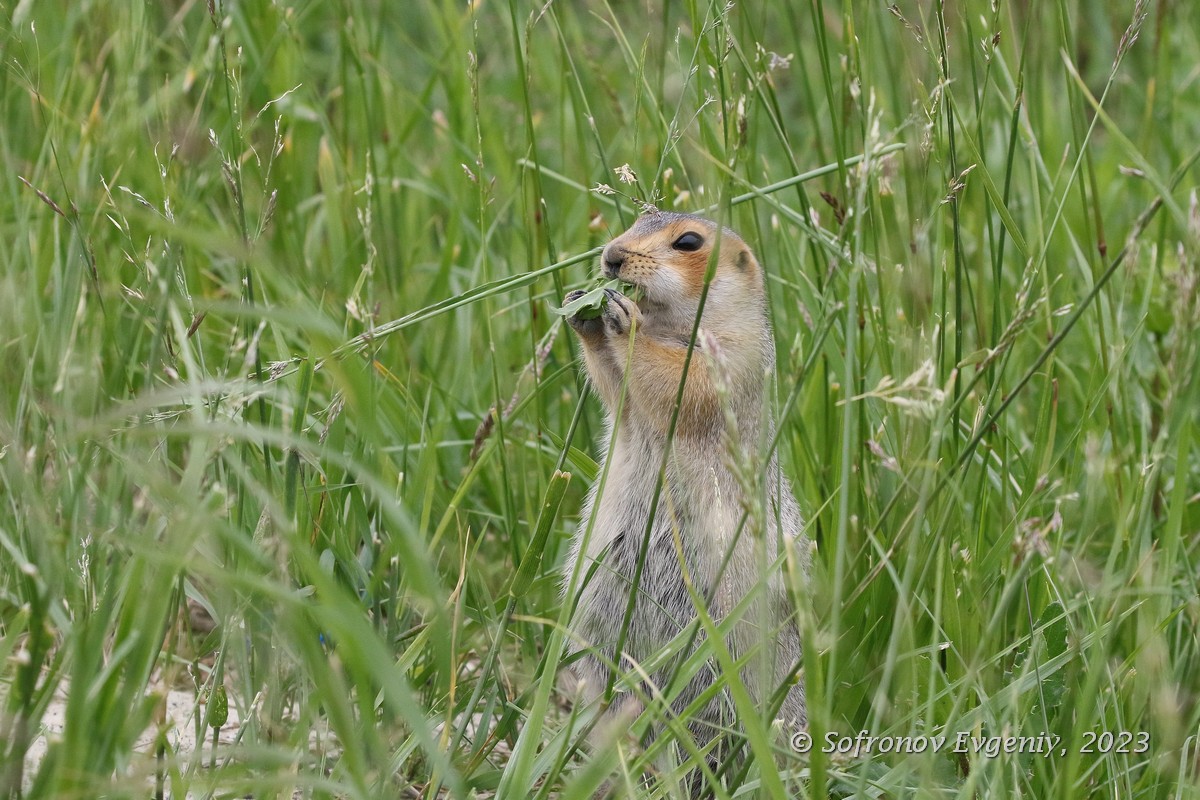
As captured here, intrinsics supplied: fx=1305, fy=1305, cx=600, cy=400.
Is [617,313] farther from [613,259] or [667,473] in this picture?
[667,473]

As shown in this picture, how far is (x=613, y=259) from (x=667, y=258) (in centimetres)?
18

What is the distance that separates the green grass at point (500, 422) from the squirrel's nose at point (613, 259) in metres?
0.15

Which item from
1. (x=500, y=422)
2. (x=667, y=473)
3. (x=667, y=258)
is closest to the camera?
(x=500, y=422)

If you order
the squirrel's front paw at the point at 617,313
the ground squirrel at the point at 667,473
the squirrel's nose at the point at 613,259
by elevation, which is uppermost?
the squirrel's nose at the point at 613,259

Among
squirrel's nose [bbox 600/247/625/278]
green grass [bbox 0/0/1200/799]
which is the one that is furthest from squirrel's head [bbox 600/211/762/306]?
green grass [bbox 0/0/1200/799]

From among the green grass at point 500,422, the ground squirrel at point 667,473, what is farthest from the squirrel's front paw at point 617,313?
the green grass at point 500,422

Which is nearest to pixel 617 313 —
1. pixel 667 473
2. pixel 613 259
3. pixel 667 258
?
pixel 613 259

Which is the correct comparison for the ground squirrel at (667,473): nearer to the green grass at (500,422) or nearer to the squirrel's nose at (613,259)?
the squirrel's nose at (613,259)

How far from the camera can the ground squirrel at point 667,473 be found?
2852 mm

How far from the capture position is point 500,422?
2.79 m

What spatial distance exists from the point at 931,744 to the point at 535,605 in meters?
1.46

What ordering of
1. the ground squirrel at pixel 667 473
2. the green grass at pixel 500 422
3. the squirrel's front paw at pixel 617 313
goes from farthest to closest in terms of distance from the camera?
the squirrel's front paw at pixel 617 313
the ground squirrel at pixel 667 473
the green grass at pixel 500 422

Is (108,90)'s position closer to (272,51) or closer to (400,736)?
(272,51)

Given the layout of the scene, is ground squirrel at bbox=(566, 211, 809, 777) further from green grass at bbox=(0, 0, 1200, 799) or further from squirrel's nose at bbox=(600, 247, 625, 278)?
green grass at bbox=(0, 0, 1200, 799)
